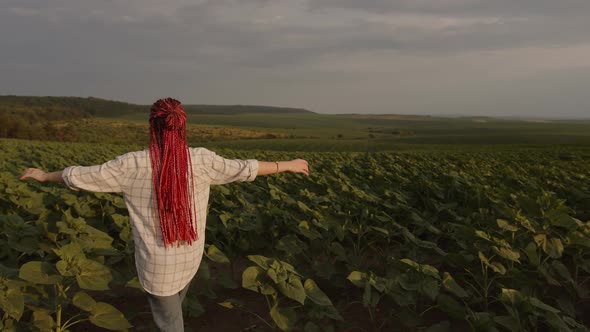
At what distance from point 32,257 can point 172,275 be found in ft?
14.1

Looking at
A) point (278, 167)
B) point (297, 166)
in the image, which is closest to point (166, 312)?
point (278, 167)

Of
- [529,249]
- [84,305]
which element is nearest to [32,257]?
[84,305]

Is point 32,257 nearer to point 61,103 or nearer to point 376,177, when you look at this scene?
point 376,177

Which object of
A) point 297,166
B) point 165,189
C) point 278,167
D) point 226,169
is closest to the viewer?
point 165,189

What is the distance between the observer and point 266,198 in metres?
8.16

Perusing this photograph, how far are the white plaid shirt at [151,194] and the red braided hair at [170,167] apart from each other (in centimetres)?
8

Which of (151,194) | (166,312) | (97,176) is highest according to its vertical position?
(97,176)

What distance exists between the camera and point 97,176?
9.50 ft

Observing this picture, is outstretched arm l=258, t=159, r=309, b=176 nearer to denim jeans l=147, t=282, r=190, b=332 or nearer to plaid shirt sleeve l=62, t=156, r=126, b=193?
plaid shirt sleeve l=62, t=156, r=126, b=193

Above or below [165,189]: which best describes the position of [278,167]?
above

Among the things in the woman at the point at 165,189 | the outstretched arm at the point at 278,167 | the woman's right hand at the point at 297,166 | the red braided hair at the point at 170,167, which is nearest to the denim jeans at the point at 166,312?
the woman at the point at 165,189

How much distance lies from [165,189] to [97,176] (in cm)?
50

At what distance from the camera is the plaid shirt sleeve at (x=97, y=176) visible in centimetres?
289

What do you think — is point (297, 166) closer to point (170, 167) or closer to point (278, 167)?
point (278, 167)
